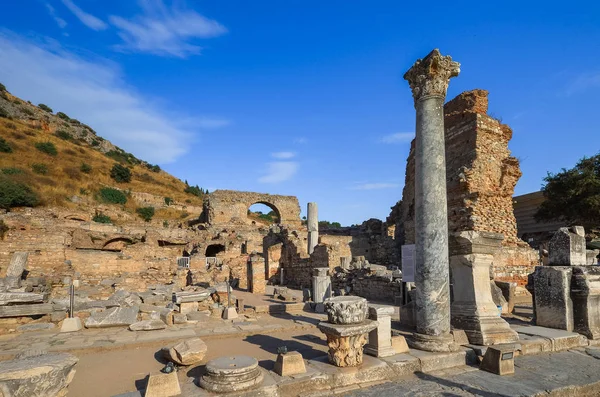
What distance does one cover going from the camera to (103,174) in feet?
151

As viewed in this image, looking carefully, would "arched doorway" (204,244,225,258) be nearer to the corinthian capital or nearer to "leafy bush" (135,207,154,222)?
"leafy bush" (135,207,154,222)

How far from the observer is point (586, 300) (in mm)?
6328

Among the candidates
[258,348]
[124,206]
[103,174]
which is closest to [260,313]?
[258,348]

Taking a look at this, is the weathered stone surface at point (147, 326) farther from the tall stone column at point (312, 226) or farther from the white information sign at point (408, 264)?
the tall stone column at point (312, 226)

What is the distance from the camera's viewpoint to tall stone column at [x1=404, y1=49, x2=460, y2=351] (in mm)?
5348

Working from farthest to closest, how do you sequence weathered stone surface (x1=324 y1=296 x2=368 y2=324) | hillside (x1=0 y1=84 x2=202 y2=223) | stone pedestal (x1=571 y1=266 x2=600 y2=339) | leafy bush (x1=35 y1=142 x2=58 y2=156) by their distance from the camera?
leafy bush (x1=35 y1=142 x2=58 y2=156) < hillside (x1=0 y1=84 x2=202 y2=223) < stone pedestal (x1=571 y1=266 x2=600 y2=339) < weathered stone surface (x1=324 y1=296 x2=368 y2=324)

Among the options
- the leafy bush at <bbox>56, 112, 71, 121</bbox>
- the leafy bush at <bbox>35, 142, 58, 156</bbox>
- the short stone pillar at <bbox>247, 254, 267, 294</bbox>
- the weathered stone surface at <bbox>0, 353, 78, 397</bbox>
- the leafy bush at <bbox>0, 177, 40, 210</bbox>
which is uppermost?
the leafy bush at <bbox>56, 112, 71, 121</bbox>

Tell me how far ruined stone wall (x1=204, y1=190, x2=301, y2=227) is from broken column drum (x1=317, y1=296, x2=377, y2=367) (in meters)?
30.0

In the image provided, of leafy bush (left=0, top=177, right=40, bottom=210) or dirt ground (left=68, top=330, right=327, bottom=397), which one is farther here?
leafy bush (left=0, top=177, right=40, bottom=210)

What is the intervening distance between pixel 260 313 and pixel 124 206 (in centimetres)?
3502

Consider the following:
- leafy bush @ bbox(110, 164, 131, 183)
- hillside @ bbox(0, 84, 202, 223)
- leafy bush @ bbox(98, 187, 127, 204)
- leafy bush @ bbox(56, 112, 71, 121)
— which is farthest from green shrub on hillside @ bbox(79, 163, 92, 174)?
leafy bush @ bbox(56, 112, 71, 121)

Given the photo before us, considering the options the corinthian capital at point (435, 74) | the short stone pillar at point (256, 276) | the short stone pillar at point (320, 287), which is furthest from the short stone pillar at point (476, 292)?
the short stone pillar at point (256, 276)

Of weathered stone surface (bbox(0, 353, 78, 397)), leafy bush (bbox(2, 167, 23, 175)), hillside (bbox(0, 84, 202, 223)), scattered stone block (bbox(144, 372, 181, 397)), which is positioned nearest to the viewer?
weathered stone surface (bbox(0, 353, 78, 397))

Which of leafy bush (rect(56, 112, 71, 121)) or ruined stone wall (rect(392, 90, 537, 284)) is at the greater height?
leafy bush (rect(56, 112, 71, 121))
